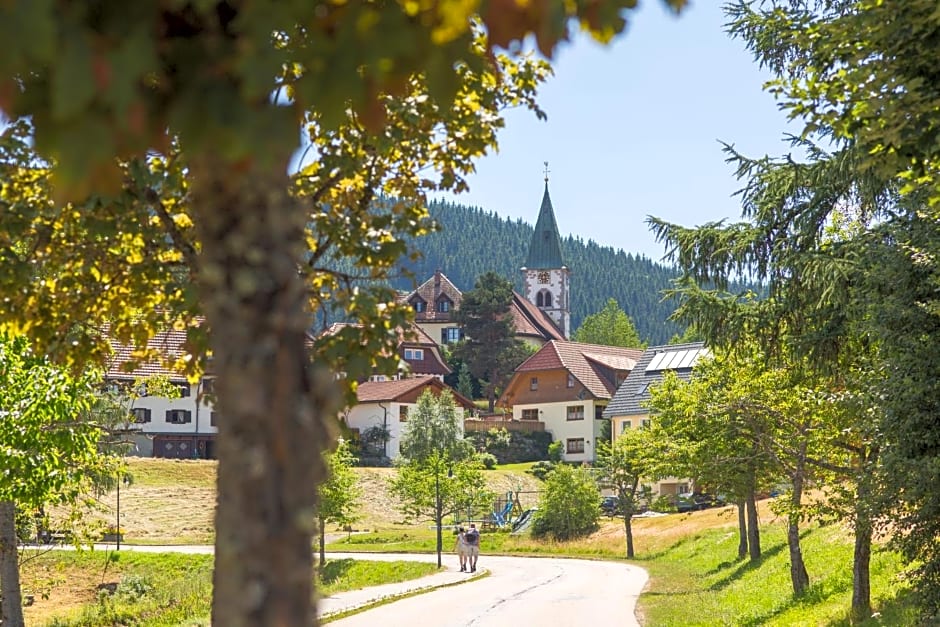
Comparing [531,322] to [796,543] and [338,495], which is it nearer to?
[338,495]

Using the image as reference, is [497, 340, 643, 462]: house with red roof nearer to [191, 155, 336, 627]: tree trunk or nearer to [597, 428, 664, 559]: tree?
[597, 428, 664, 559]: tree

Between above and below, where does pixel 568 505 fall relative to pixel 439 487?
below

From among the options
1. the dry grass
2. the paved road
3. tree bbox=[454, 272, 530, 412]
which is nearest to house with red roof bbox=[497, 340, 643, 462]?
tree bbox=[454, 272, 530, 412]

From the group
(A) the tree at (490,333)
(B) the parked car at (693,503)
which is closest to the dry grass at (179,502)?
(B) the parked car at (693,503)

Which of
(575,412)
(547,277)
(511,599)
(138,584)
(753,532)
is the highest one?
(547,277)

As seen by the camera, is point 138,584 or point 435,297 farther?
point 435,297

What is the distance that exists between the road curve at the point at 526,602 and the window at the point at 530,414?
49239mm

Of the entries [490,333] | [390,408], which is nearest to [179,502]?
[390,408]

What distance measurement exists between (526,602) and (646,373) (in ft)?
156

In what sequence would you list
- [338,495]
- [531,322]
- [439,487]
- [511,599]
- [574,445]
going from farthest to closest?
1. [531,322]
2. [574,445]
3. [439,487]
4. [338,495]
5. [511,599]

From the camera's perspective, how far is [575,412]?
81.0 meters

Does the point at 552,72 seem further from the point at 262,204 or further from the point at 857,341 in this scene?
the point at 857,341

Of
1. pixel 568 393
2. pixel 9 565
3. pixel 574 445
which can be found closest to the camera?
pixel 9 565

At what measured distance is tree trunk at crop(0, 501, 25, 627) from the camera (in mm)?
16766
